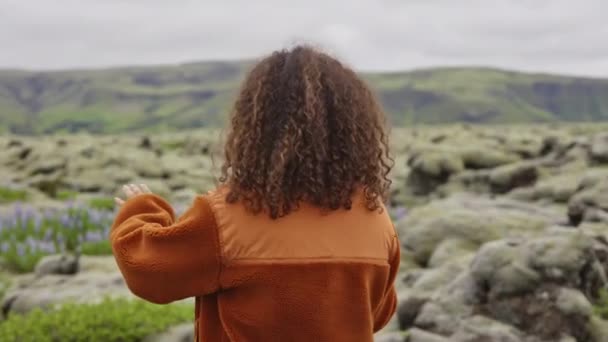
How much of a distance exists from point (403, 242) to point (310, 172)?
1132 centimetres

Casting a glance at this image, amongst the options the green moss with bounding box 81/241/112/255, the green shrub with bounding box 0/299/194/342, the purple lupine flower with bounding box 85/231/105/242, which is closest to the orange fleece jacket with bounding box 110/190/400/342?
the green shrub with bounding box 0/299/194/342

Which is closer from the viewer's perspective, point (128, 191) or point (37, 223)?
point (128, 191)

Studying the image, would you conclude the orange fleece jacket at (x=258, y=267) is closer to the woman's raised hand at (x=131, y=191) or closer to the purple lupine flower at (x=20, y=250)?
the woman's raised hand at (x=131, y=191)

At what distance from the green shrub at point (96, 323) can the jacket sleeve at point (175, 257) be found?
16.6 ft

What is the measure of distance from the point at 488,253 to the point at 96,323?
4.52 metres

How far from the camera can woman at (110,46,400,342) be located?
3.72 metres

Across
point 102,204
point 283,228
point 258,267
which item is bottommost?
point 102,204

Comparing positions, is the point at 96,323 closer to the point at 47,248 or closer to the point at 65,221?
the point at 47,248

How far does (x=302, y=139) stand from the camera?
3.81 metres

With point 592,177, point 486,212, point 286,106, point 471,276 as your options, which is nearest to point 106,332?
point 471,276

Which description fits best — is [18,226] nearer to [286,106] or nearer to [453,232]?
[453,232]

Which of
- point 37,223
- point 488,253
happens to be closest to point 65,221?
point 37,223

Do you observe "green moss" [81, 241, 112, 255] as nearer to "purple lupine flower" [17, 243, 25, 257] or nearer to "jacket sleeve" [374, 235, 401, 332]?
"purple lupine flower" [17, 243, 25, 257]

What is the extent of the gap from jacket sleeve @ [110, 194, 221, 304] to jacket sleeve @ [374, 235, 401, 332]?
1021 millimetres
